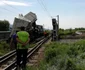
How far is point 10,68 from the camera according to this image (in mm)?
13289

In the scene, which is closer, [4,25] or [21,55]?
[21,55]

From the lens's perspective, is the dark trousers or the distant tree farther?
the distant tree

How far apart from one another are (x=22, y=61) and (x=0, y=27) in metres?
32.4

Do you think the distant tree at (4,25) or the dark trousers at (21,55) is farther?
the distant tree at (4,25)

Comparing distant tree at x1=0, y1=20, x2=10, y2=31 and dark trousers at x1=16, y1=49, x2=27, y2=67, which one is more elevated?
distant tree at x1=0, y1=20, x2=10, y2=31

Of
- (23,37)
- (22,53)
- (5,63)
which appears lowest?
(5,63)

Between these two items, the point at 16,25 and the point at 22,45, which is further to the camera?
the point at 16,25

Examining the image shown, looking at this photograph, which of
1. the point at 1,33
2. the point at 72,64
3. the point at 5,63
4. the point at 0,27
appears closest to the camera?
the point at 72,64

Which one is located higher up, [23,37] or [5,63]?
[23,37]

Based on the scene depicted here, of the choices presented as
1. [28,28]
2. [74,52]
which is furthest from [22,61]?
[28,28]

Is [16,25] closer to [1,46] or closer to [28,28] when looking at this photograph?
[28,28]

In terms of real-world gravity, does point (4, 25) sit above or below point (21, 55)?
above

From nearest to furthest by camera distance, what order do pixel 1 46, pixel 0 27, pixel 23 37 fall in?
1. pixel 23 37
2. pixel 1 46
3. pixel 0 27

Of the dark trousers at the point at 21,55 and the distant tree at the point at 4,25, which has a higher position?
the distant tree at the point at 4,25
